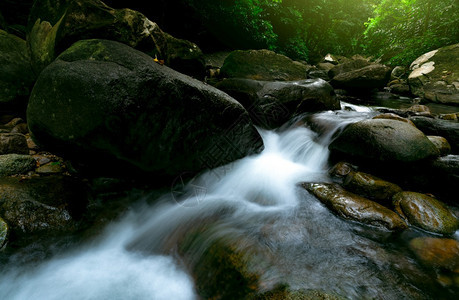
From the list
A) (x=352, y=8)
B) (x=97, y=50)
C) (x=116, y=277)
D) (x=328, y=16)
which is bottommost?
(x=116, y=277)

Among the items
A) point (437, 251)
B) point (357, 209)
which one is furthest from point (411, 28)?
point (437, 251)

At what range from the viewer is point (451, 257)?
7.20 ft

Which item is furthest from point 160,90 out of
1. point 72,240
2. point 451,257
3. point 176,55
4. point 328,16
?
point 328,16

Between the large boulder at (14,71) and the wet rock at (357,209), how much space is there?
237 inches

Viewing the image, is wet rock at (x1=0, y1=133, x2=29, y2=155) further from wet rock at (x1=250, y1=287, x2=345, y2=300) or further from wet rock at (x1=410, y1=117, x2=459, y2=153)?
wet rock at (x1=410, y1=117, x2=459, y2=153)

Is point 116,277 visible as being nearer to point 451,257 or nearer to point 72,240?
point 72,240

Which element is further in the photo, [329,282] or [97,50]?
[97,50]

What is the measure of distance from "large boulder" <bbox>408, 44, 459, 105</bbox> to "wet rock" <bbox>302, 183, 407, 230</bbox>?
8172 millimetres

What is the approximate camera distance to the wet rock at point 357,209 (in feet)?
8.61

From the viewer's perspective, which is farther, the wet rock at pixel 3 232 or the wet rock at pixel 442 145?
the wet rock at pixel 442 145

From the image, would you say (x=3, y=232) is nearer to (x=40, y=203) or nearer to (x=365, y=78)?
(x=40, y=203)

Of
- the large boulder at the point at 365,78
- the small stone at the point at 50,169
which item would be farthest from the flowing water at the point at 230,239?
the large boulder at the point at 365,78

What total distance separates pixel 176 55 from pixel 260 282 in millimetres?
6692

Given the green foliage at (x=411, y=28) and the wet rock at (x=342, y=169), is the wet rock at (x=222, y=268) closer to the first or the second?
the wet rock at (x=342, y=169)
